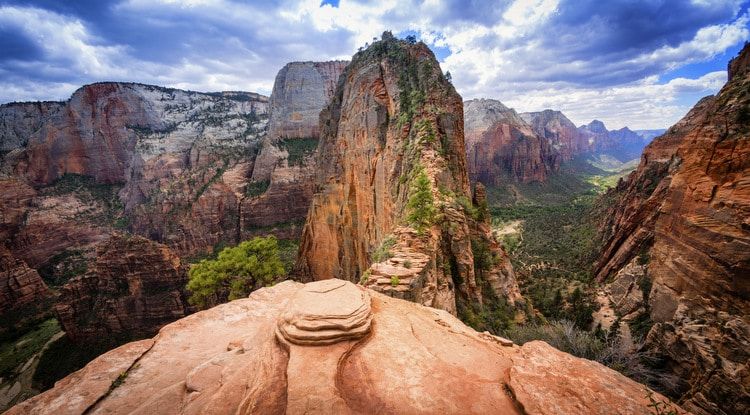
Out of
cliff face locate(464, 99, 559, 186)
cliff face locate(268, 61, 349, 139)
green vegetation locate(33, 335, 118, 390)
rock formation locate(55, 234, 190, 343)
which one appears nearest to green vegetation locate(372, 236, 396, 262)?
rock formation locate(55, 234, 190, 343)

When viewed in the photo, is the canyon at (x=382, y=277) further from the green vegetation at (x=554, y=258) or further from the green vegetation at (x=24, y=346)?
the green vegetation at (x=554, y=258)

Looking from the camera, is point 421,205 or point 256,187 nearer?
point 421,205

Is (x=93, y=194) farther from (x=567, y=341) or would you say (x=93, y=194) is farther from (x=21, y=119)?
(x=567, y=341)

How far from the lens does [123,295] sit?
3447cm

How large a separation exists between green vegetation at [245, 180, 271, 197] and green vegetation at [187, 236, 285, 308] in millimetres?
39163

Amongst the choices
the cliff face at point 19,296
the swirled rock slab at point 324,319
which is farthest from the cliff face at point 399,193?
the cliff face at point 19,296

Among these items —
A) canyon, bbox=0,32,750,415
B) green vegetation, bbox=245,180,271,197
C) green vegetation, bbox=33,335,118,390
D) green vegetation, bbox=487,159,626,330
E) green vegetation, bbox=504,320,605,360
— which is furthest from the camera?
green vegetation, bbox=245,180,271,197

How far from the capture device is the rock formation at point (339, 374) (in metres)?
4.95

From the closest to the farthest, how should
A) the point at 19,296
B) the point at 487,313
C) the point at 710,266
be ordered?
1. the point at 710,266
2. the point at 487,313
3. the point at 19,296

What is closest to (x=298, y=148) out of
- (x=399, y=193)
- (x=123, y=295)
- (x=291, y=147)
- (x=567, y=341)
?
(x=291, y=147)

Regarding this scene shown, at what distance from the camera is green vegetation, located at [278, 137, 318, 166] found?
6900cm

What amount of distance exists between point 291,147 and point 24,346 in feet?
178

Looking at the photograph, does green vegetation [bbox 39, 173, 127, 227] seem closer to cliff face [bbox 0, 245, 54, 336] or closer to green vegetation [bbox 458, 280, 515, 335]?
cliff face [bbox 0, 245, 54, 336]

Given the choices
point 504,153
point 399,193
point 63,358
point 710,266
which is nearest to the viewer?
point 710,266
